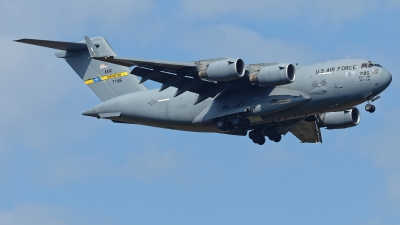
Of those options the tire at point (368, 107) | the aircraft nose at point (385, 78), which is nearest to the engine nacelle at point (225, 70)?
the tire at point (368, 107)

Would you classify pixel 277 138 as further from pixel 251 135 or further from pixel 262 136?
pixel 251 135

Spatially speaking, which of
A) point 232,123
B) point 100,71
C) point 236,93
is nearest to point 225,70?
point 236,93

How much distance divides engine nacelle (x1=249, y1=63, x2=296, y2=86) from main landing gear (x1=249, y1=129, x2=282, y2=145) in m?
3.64

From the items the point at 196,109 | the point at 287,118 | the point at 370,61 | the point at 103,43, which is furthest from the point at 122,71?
the point at 370,61

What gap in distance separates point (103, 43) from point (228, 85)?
6.48 metres

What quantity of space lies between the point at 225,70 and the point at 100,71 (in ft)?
23.0

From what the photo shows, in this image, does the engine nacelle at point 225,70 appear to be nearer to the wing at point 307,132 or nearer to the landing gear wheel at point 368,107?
the landing gear wheel at point 368,107

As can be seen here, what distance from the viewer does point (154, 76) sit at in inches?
1117

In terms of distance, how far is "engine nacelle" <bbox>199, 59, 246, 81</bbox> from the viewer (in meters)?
27.1

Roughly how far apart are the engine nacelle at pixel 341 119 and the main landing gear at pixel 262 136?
5.90 feet

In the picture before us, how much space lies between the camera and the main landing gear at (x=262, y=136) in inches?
1221

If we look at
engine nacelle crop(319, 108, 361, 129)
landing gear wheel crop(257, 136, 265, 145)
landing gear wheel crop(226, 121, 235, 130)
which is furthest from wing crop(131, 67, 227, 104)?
engine nacelle crop(319, 108, 361, 129)

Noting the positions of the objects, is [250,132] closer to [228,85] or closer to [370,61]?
[228,85]

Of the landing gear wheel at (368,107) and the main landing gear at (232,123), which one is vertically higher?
the landing gear wheel at (368,107)
